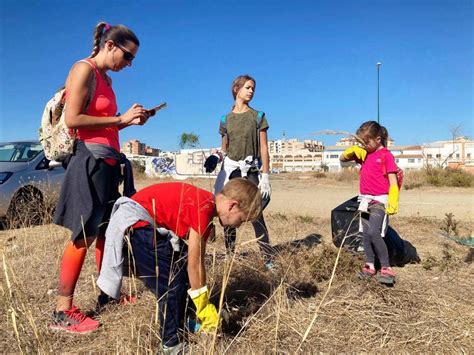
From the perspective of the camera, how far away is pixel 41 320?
2.43 meters

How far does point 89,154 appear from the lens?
2420 mm

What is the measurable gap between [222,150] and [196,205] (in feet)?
6.49

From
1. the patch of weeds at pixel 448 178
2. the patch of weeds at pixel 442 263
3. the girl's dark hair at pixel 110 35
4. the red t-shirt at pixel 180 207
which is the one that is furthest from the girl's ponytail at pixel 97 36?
the patch of weeds at pixel 448 178

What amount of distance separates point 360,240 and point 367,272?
75cm

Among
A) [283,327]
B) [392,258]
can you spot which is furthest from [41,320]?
[392,258]

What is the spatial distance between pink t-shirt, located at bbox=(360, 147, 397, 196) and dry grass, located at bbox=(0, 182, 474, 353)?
0.62m

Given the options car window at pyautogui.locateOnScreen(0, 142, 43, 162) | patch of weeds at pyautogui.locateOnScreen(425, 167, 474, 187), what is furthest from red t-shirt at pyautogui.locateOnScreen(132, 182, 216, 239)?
patch of weeds at pyautogui.locateOnScreen(425, 167, 474, 187)

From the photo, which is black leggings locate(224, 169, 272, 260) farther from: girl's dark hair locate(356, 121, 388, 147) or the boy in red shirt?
the boy in red shirt

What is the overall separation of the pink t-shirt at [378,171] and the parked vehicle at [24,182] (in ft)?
13.5

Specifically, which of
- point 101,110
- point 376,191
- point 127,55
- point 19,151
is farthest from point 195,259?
point 19,151

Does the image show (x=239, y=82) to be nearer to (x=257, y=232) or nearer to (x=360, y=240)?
(x=257, y=232)

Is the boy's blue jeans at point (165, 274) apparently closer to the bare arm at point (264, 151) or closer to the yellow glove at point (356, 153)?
the bare arm at point (264, 151)

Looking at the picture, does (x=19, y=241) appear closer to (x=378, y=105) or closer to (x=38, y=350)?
(x=38, y=350)

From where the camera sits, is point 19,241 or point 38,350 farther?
point 19,241
